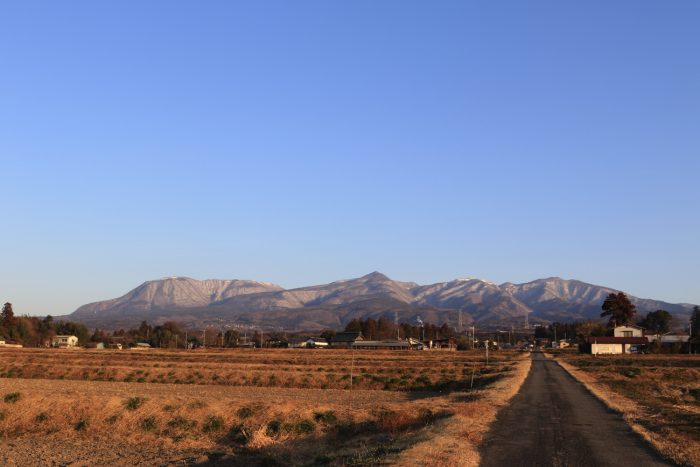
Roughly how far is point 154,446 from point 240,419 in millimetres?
4019

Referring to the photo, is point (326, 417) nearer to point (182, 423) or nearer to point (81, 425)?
point (182, 423)

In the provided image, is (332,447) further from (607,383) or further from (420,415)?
(607,383)

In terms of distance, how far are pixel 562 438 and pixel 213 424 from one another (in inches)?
605

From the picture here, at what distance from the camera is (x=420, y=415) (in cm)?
2811

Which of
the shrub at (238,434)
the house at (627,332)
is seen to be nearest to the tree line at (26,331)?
the house at (627,332)

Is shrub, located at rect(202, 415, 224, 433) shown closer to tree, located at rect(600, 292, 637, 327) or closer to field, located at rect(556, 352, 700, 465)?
field, located at rect(556, 352, 700, 465)

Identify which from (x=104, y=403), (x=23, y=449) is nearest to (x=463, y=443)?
(x=23, y=449)

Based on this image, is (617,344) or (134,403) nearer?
(134,403)

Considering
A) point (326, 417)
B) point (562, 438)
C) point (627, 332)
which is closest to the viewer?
point (562, 438)

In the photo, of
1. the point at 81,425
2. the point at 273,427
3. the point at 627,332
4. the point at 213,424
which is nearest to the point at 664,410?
the point at 273,427

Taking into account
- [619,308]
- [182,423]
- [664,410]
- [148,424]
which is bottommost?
[148,424]

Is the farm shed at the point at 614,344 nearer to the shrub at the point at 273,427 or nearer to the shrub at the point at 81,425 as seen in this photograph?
the shrub at the point at 273,427

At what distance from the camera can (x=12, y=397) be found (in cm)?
3606

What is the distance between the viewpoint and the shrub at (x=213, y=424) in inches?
1137
